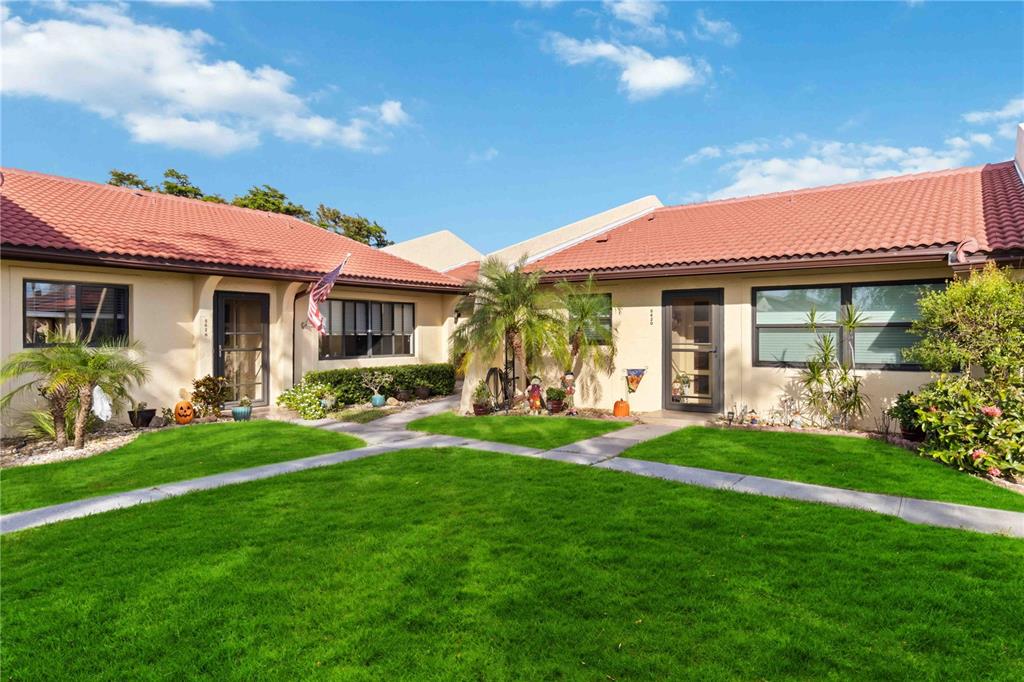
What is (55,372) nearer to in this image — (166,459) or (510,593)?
(166,459)

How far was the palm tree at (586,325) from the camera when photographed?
11.5 m

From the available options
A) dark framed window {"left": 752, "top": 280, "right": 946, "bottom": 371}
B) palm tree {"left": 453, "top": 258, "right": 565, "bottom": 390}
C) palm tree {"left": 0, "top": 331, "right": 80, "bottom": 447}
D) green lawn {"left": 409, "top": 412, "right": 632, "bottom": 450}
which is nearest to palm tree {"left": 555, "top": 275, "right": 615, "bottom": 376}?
palm tree {"left": 453, "top": 258, "right": 565, "bottom": 390}

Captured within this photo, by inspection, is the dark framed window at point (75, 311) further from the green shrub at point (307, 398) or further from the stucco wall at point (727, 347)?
the stucco wall at point (727, 347)

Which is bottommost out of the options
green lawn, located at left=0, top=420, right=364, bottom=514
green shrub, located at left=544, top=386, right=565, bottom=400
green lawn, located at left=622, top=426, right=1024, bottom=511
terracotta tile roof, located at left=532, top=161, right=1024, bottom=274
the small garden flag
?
green lawn, located at left=0, top=420, right=364, bottom=514

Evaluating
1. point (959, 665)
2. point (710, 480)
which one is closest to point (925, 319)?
point (710, 480)

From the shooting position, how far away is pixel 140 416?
10.3 meters

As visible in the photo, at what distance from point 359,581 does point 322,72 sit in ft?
46.8

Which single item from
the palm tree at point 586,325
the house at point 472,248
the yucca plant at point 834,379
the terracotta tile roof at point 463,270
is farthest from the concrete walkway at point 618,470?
the terracotta tile roof at point 463,270

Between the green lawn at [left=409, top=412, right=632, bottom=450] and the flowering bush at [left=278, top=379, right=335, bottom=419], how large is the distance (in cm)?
225

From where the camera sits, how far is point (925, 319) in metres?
7.80

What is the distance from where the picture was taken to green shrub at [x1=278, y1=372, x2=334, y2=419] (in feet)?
37.5

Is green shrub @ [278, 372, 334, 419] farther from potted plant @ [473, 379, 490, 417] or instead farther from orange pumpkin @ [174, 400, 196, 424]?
potted plant @ [473, 379, 490, 417]

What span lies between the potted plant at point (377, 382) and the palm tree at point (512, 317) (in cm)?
303

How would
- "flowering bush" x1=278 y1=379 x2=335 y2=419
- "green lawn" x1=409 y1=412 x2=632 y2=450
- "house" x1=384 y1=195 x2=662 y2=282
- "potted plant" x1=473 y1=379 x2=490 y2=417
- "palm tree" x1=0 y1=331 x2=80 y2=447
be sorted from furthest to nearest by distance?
1. "house" x1=384 y1=195 x2=662 y2=282
2. "potted plant" x1=473 y1=379 x2=490 y2=417
3. "flowering bush" x1=278 y1=379 x2=335 y2=419
4. "green lawn" x1=409 y1=412 x2=632 y2=450
5. "palm tree" x1=0 y1=331 x2=80 y2=447
